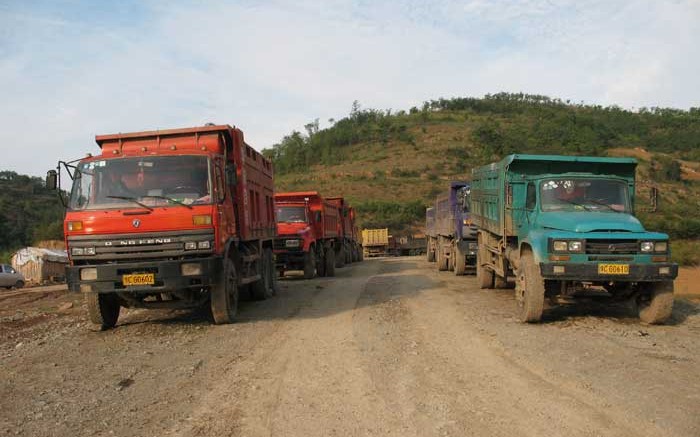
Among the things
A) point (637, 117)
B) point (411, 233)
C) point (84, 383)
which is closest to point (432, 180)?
point (411, 233)

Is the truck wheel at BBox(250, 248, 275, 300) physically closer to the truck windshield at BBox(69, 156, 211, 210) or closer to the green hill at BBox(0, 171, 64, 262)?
the truck windshield at BBox(69, 156, 211, 210)

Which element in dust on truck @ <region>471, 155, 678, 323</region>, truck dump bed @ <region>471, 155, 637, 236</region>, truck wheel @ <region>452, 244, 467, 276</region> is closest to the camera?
dust on truck @ <region>471, 155, 678, 323</region>

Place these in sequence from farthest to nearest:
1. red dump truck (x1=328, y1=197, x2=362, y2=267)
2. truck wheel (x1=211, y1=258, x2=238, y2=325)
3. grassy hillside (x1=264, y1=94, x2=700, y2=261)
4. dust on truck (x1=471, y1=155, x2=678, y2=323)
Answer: grassy hillside (x1=264, y1=94, x2=700, y2=261), red dump truck (x1=328, y1=197, x2=362, y2=267), truck wheel (x1=211, y1=258, x2=238, y2=325), dust on truck (x1=471, y1=155, x2=678, y2=323)

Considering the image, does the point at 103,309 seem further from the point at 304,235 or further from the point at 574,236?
the point at 304,235

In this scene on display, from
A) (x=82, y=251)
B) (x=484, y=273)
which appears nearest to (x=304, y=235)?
(x=484, y=273)

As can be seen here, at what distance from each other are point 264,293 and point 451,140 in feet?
235

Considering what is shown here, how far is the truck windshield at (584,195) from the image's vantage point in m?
9.02

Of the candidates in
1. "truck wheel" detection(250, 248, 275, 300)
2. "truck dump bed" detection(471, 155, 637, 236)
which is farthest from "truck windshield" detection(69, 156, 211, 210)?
"truck dump bed" detection(471, 155, 637, 236)

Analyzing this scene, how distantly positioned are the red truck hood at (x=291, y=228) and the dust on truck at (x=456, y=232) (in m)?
4.44

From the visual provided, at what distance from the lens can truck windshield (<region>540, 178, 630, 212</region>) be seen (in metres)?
9.02

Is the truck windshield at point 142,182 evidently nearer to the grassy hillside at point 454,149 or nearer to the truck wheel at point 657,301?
the truck wheel at point 657,301

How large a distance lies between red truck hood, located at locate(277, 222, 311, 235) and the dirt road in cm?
629

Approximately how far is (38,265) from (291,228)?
693 inches

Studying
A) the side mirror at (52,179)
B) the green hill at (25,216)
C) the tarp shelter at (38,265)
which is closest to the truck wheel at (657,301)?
the side mirror at (52,179)
